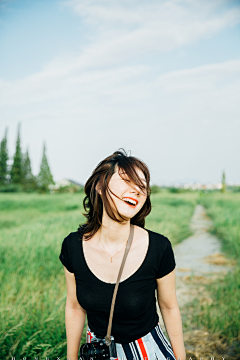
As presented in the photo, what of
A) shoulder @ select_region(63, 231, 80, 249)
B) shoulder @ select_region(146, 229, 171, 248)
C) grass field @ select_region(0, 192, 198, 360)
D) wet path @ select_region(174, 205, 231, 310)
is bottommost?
wet path @ select_region(174, 205, 231, 310)

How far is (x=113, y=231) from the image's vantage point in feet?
4.95

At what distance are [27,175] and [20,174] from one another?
65 centimetres

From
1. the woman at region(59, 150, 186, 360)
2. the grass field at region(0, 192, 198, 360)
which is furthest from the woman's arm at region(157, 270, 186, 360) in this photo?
the grass field at region(0, 192, 198, 360)

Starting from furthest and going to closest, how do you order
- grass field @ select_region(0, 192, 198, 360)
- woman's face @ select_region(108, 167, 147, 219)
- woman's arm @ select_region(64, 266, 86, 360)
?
grass field @ select_region(0, 192, 198, 360), woman's arm @ select_region(64, 266, 86, 360), woman's face @ select_region(108, 167, 147, 219)

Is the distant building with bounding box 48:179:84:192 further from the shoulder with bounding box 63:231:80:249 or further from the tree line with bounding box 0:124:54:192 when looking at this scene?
the shoulder with bounding box 63:231:80:249

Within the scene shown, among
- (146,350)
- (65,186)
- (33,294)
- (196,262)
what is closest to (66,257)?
(146,350)

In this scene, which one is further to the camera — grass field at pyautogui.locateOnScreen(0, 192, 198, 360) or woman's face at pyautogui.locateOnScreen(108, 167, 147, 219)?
grass field at pyautogui.locateOnScreen(0, 192, 198, 360)

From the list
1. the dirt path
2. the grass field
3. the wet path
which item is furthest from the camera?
the wet path

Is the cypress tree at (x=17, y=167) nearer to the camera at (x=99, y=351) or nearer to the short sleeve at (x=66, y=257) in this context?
the short sleeve at (x=66, y=257)

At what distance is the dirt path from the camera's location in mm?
2824

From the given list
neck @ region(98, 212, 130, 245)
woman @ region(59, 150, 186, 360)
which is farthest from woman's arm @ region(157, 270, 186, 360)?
neck @ region(98, 212, 130, 245)

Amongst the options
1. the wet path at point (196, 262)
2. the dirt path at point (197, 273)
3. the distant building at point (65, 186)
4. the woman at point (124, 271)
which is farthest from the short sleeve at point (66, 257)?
the distant building at point (65, 186)

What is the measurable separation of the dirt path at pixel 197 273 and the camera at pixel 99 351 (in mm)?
1595

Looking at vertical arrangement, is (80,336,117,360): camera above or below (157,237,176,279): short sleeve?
below
